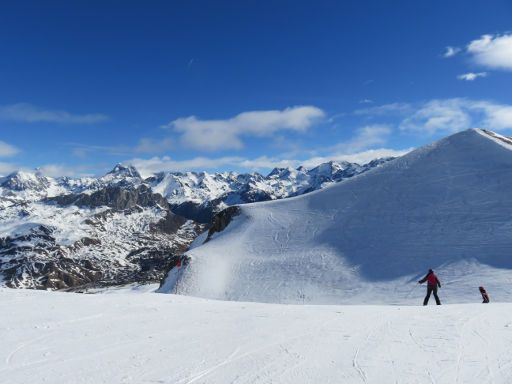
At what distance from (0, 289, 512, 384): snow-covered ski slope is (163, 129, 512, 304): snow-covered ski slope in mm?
19604

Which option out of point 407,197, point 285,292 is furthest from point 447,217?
point 285,292

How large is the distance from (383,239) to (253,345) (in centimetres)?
3613

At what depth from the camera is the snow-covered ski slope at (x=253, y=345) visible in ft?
28.3

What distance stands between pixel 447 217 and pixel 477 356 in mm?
37709

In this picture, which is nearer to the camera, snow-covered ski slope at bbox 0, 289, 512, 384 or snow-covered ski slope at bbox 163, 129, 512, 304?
snow-covered ski slope at bbox 0, 289, 512, 384

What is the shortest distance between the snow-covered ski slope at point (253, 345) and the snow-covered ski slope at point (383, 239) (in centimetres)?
1960

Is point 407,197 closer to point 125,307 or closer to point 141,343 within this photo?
point 125,307

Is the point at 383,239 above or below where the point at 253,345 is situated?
above

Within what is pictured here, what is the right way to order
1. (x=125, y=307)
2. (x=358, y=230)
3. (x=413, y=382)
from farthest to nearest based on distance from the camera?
(x=358, y=230), (x=125, y=307), (x=413, y=382)

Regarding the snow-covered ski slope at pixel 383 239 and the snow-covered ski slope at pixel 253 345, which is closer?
the snow-covered ski slope at pixel 253 345

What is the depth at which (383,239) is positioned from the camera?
145 ft

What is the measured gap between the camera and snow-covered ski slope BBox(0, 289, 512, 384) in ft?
28.3

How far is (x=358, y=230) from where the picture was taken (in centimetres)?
4772

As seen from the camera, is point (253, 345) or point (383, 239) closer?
point (253, 345)
